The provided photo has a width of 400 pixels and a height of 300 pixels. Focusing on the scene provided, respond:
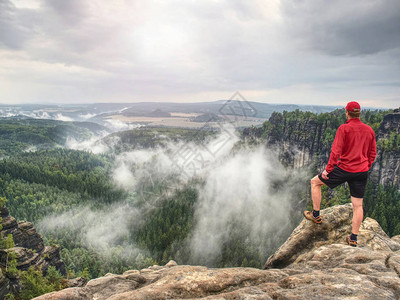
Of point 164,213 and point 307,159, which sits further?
point 307,159

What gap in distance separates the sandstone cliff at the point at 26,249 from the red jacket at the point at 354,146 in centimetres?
5033

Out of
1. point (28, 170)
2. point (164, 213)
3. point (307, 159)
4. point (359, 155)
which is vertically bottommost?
point (164, 213)

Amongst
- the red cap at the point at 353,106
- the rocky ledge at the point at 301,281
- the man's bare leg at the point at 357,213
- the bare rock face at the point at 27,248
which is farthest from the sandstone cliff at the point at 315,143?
the bare rock face at the point at 27,248

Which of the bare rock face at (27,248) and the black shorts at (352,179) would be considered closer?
the black shorts at (352,179)

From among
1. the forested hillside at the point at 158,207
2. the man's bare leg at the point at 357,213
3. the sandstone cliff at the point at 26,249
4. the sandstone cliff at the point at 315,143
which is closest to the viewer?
the man's bare leg at the point at 357,213

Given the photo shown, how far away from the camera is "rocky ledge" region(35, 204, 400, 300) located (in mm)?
7211

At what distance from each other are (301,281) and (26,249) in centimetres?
5995

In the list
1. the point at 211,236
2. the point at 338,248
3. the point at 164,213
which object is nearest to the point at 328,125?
the point at 211,236

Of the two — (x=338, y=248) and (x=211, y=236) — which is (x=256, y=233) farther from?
(x=338, y=248)

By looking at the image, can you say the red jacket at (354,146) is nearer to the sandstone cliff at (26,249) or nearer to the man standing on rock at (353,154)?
the man standing on rock at (353,154)

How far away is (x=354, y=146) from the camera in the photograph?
10.1 metres

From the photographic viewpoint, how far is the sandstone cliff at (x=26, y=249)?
43.0m

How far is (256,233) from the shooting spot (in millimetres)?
150250

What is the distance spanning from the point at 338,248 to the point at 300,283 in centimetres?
448
